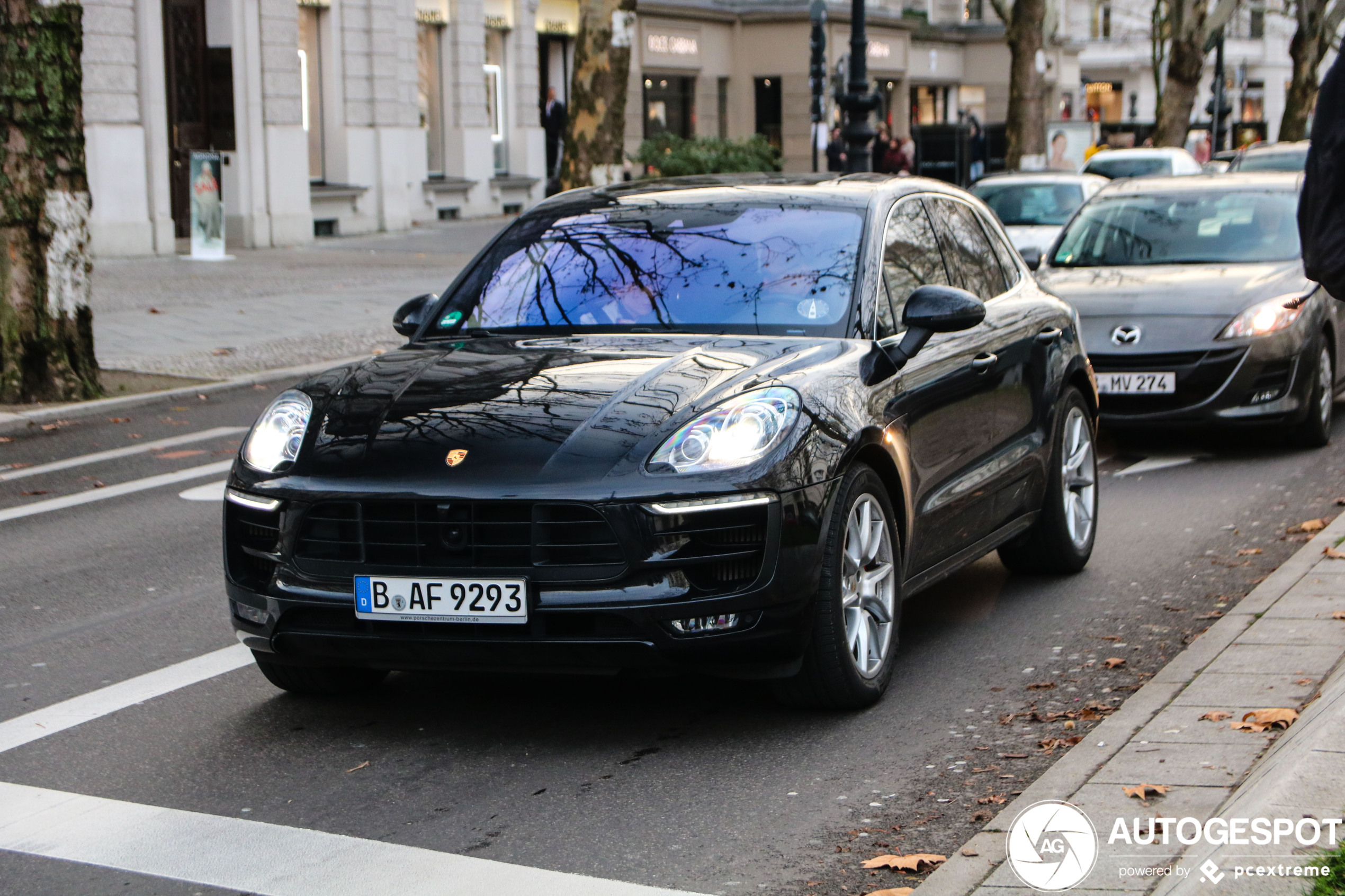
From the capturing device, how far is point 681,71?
4644 cm

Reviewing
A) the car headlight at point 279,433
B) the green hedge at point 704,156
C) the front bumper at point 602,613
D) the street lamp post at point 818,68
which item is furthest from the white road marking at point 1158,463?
the green hedge at point 704,156

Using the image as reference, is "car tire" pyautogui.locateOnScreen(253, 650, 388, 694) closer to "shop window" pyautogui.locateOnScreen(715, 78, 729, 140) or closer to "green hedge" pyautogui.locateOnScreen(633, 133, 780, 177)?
"green hedge" pyautogui.locateOnScreen(633, 133, 780, 177)

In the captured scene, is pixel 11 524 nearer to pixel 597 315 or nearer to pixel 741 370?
pixel 597 315

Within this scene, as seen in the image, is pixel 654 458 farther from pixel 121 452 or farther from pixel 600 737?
pixel 121 452

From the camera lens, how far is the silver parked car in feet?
59.5

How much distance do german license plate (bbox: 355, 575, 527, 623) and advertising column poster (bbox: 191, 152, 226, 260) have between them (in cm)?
1893

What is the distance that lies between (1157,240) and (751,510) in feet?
25.0

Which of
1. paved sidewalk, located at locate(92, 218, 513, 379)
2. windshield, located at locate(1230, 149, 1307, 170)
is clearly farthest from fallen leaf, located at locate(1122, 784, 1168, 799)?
windshield, located at locate(1230, 149, 1307, 170)

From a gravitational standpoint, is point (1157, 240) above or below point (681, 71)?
below

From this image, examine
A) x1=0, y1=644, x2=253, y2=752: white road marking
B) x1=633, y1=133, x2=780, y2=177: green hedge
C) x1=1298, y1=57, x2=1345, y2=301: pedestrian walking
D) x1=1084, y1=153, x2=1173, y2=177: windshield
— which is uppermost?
x1=633, y1=133, x2=780, y2=177: green hedge

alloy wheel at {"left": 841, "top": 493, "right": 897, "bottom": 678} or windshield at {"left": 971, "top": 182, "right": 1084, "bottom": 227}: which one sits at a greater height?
windshield at {"left": 971, "top": 182, "right": 1084, "bottom": 227}

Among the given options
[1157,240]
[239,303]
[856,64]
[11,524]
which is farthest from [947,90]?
[11,524]

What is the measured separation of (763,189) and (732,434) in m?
1.75

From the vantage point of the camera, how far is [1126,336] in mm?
10359
